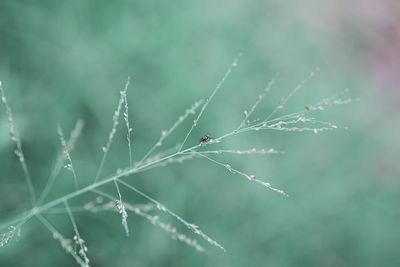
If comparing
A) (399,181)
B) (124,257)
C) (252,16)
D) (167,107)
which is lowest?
(124,257)

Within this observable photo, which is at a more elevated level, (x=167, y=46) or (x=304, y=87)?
(x=304, y=87)

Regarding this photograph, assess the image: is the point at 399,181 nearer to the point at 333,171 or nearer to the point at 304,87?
the point at 333,171

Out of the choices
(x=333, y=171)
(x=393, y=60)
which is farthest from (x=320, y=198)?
(x=393, y=60)

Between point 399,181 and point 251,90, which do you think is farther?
point 399,181

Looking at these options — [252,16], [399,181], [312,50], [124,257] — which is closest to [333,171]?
[399,181]

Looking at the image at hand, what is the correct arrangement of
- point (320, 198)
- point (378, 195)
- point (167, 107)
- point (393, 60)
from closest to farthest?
point (167, 107), point (320, 198), point (378, 195), point (393, 60)

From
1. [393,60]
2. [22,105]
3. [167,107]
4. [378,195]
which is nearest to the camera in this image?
[22,105]
